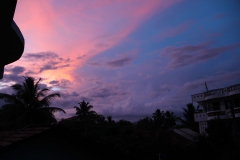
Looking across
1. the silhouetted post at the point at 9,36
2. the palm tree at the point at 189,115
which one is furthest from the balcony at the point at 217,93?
the silhouetted post at the point at 9,36

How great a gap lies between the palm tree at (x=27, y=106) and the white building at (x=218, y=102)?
56.3 feet

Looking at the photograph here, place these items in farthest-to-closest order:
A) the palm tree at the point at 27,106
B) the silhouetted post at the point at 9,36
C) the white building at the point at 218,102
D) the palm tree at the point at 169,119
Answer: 1. the palm tree at the point at 169,119
2. the white building at the point at 218,102
3. the palm tree at the point at 27,106
4. the silhouetted post at the point at 9,36

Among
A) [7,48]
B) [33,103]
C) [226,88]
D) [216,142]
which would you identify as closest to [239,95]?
[226,88]

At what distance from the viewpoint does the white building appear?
24938mm

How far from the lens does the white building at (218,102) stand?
24.9 m

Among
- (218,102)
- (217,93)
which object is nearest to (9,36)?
(217,93)

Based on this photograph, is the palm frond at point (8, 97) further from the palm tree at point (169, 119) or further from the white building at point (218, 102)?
the palm tree at point (169, 119)

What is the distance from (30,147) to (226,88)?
2443cm

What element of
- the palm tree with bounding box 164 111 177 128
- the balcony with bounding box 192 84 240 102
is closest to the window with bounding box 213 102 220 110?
the balcony with bounding box 192 84 240 102

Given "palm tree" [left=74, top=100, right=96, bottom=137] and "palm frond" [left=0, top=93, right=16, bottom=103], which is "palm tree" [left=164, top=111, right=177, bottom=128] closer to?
"palm tree" [left=74, top=100, right=96, bottom=137]

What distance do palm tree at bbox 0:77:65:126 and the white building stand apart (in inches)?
676

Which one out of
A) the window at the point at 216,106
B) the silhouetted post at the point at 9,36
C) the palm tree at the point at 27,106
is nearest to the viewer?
the silhouetted post at the point at 9,36

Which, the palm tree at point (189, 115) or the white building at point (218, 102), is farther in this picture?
the palm tree at point (189, 115)

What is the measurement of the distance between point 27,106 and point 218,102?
2175 centimetres
